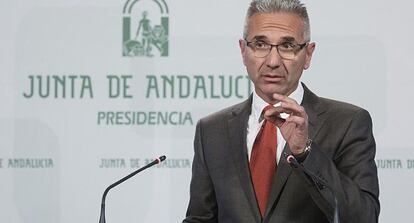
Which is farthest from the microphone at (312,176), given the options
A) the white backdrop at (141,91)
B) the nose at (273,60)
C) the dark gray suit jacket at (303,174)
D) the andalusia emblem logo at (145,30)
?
the andalusia emblem logo at (145,30)

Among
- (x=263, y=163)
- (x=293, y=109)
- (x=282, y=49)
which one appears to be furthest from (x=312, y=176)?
(x=282, y=49)

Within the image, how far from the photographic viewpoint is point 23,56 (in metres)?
3.75

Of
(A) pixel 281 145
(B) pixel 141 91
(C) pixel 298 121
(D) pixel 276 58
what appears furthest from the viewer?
(B) pixel 141 91

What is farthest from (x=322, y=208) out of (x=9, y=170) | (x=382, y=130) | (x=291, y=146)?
(x=9, y=170)

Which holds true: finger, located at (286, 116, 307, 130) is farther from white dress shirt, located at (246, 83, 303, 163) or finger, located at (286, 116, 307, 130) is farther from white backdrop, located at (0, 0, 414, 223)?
white backdrop, located at (0, 0, 414, 223)

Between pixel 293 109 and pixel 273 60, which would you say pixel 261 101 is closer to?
pixel 273 60

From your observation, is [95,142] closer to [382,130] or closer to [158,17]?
[158,17]

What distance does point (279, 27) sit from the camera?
2.29 metres

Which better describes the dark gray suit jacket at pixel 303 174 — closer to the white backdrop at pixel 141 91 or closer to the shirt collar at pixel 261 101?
the shirt collar at pixel 261 101

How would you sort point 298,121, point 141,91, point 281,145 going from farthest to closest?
point 141,91
point 281,145
point 298,121

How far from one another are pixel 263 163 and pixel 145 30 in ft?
4.95

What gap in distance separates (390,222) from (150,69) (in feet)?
4.09

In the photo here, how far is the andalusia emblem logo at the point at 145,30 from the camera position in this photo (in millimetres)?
3672

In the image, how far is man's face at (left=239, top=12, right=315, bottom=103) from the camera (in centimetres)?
228
